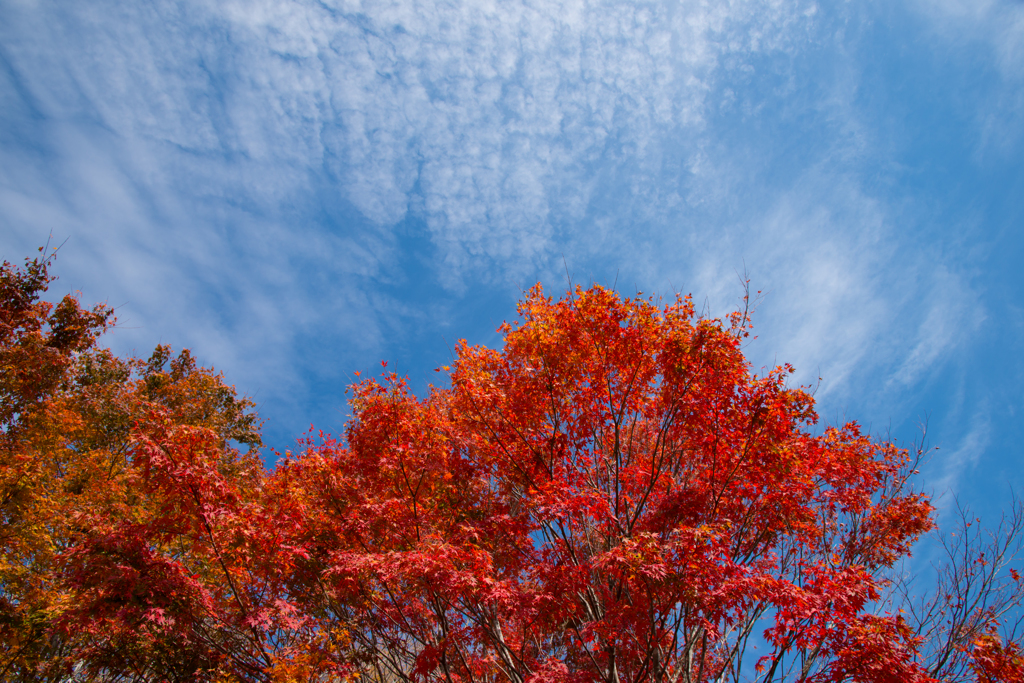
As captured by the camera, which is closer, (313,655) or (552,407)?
(313,655)

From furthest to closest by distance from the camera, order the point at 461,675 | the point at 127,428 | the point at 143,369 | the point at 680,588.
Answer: the point at 143,369 < the point at 127,428 < the point at 461,675 < the point at 680,588

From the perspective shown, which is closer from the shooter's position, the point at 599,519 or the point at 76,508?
the point at 599,519

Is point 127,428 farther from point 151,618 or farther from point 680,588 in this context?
point 680,588

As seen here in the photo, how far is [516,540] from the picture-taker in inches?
417

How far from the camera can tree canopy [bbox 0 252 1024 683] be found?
754 cm

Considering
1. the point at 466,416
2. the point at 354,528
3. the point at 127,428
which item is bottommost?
the point at 354,528

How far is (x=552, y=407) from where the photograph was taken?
34.6ft

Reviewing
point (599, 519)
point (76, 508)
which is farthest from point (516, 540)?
point (76, 508)

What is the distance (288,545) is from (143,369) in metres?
17.3

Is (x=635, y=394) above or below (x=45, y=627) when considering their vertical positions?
above

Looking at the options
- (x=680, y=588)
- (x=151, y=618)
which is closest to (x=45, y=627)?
(x=151, y=618)

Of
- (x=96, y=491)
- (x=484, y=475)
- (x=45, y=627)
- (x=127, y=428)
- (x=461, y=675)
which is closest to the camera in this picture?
(x=461, y=675)

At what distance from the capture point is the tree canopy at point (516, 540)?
24.7 feet

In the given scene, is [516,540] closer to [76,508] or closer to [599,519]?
[599,519]
